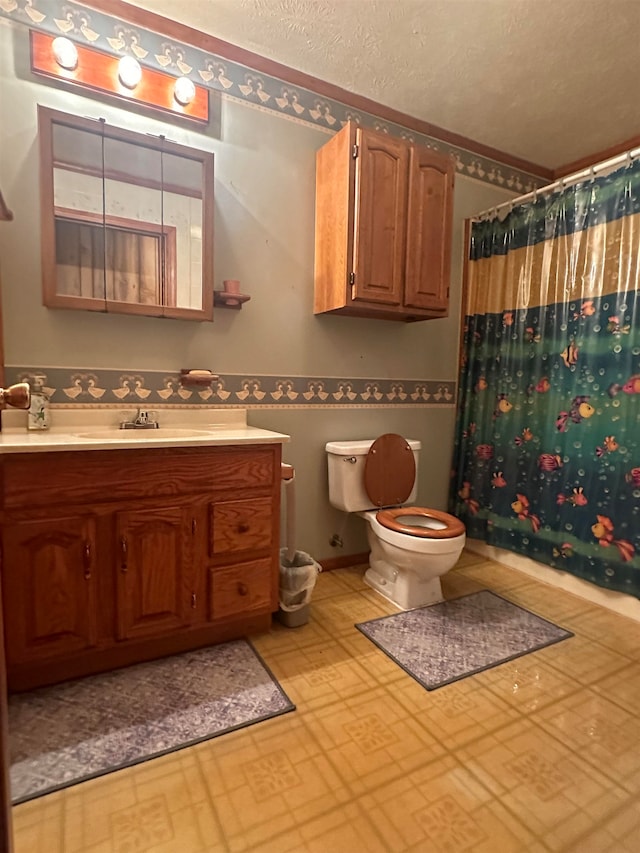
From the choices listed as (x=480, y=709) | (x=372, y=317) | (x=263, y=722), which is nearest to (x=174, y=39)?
(x=372, y=317)

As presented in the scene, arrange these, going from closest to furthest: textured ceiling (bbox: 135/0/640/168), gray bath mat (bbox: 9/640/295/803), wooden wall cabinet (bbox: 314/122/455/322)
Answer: gray bath mat (bbox: 9/640/295/803) → textured ceiling (bbox: 135/0/640/168) → wooden wall cabinet (bbox: 314/122/455/322)

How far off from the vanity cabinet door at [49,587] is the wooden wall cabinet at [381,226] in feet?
4.81

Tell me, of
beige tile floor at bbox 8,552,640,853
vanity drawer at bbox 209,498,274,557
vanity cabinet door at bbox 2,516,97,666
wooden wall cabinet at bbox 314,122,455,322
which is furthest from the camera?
wooden wall cabinet at bbox 314,122,455,322

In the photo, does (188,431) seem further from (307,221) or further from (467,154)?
(467,154)

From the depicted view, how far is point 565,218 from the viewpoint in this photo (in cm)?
224

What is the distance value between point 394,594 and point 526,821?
1.09 meters

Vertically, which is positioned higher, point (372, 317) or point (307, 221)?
point (307, 221)

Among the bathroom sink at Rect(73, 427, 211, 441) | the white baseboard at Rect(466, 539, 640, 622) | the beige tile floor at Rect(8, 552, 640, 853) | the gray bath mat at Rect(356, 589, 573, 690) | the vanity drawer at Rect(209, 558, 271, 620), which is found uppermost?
the bathroom sink at Rect(73, 427, 211, 441)

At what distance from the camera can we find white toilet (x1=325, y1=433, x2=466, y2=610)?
200 cm

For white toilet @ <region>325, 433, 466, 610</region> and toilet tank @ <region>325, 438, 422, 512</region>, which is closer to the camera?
white toilet @ <region>325, 433, 466, 610</region>

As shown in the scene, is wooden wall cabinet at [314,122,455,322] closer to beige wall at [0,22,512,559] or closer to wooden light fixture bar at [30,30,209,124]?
beige wall at [0,22,512,559]

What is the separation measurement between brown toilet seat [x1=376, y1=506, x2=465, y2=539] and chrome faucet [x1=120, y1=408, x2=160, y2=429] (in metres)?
1.12

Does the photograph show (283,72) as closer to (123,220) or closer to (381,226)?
(381,226)

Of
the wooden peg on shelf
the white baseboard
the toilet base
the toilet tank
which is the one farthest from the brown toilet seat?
the wooden peg on shelf
